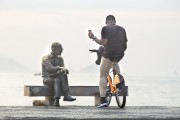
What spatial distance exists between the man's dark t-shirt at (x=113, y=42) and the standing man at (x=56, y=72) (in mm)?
1224

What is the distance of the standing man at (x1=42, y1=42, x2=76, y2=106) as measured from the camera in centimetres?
1514

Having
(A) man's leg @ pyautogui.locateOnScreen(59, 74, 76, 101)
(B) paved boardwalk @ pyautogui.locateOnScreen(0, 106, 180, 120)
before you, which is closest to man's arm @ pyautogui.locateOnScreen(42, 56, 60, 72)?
(A) man's leg @ pyautogui.locateOnScreen(59, 74, 76, 101)

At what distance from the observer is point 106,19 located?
1441 cm

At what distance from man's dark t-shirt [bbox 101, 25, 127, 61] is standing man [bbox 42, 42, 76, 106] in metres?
1.22

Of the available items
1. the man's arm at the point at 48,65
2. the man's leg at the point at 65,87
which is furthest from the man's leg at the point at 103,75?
the man's arm at the point at 48,65

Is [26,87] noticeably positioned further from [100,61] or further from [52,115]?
[52,115]

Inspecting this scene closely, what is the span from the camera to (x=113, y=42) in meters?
14.4

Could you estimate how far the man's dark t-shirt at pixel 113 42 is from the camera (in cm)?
1434

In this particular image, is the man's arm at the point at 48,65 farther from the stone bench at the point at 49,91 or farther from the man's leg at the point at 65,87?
the stone bench at the point at 49,91

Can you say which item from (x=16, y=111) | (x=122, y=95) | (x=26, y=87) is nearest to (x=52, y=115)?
(x=16, y=111)

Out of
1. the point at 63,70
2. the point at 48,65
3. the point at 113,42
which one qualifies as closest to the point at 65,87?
the point at 63,70

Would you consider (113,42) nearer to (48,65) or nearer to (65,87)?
(65,87)

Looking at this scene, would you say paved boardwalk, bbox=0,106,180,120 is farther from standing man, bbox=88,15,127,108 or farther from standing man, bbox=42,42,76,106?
standing man, bbox=42,42,76,106

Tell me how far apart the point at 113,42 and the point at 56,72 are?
1687mm
